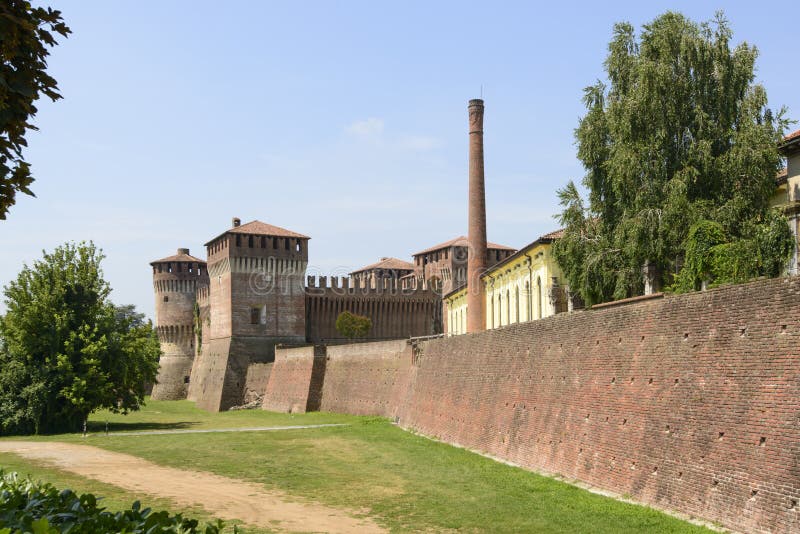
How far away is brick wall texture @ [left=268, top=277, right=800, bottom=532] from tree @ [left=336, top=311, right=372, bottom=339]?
32.2 metres

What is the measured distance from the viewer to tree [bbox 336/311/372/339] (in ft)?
181

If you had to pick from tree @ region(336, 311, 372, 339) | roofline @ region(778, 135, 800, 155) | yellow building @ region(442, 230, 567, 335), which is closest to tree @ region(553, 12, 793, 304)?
roofline @ region(778, 135, 800, 155)

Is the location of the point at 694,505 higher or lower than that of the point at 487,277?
lower

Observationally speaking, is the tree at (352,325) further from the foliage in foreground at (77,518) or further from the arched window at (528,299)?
the foliage in foreground at (77,518)

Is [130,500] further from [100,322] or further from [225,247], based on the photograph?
[225,247]

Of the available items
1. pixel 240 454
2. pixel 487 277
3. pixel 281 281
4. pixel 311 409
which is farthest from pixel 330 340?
pixel 240 454

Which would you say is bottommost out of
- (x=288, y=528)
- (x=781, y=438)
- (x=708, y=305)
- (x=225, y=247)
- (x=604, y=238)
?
(x=288, y=528)

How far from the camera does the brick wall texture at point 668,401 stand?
11.1 m

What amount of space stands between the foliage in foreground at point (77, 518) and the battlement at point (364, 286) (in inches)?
1887

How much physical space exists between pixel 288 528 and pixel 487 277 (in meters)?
25.1

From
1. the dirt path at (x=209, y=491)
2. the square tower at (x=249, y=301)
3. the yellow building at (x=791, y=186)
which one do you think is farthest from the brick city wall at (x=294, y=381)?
the yellow building at (x=791, y=186)

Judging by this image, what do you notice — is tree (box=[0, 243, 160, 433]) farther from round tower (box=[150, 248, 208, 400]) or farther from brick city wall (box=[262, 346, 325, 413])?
round tower (box=[150, 248, 208, 400])

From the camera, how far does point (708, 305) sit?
1291 cm

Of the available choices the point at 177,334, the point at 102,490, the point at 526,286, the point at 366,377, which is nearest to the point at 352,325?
the point at 177,334
